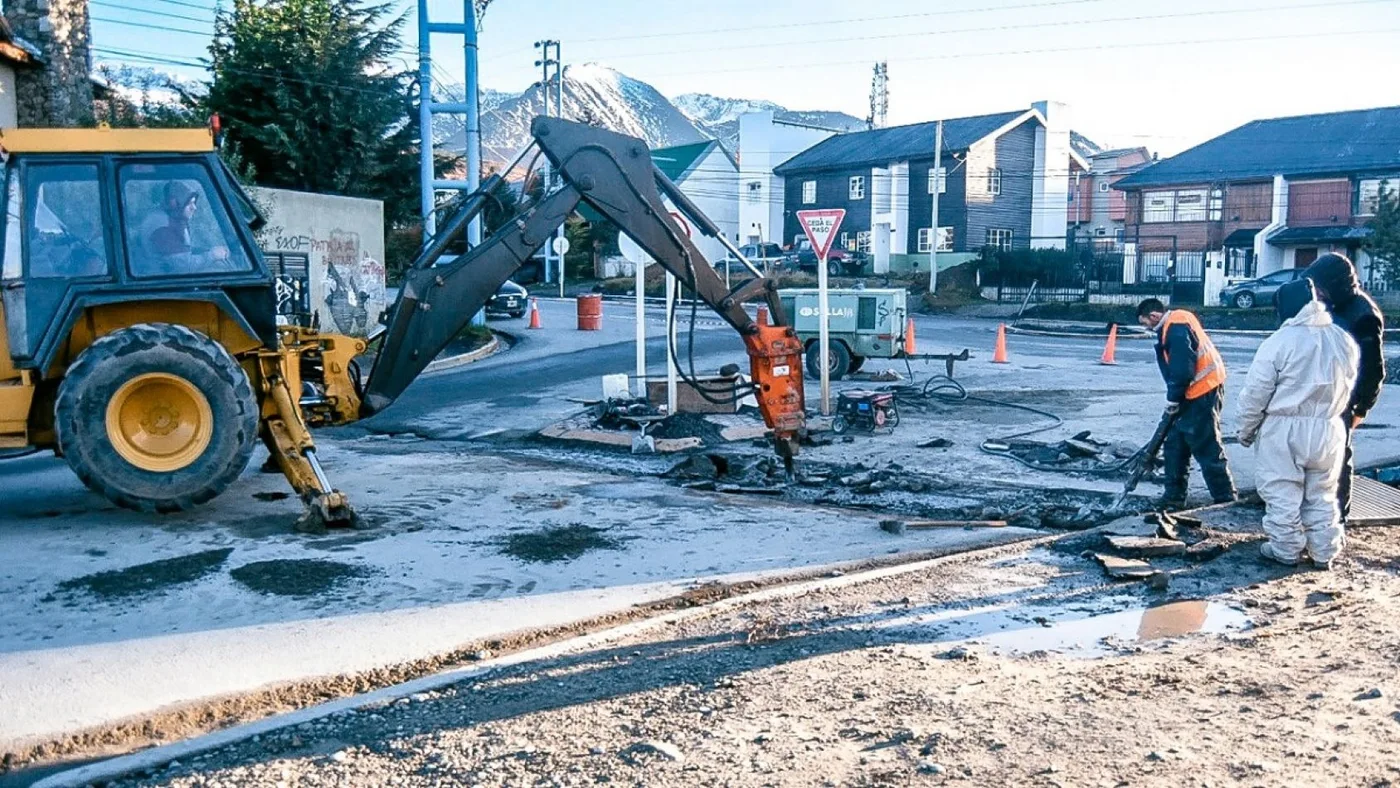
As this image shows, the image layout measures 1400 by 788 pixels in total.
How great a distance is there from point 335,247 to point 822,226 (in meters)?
11.5

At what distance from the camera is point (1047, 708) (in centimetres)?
475

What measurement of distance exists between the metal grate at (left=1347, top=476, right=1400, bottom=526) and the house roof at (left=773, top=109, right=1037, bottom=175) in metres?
49.0

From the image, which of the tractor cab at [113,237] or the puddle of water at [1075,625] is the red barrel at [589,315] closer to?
the tractor cab at [113,237]

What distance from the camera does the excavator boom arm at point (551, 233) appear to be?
8.98 m

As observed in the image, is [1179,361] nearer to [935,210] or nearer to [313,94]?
[313,94]

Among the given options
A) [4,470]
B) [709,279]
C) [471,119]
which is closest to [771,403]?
[709,279]

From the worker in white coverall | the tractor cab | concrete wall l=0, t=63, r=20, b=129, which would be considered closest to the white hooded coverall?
the worker in white coverall

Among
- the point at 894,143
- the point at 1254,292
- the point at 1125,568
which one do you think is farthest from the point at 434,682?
the point at 894,143

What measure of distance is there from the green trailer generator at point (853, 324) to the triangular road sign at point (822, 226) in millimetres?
3931

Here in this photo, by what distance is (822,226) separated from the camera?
561 inches

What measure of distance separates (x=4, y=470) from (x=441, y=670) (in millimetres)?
7554

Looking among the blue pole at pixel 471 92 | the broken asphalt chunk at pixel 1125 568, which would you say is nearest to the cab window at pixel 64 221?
the broken asphalt chunk at pixel 1125 568

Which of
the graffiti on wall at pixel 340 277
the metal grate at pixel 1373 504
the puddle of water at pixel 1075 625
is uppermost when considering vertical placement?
the graffiti on wall at pixel 340 277

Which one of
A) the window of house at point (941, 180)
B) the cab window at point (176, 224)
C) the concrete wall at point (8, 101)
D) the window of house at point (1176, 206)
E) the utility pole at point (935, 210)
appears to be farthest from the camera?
the window of house at point (941, 180)
